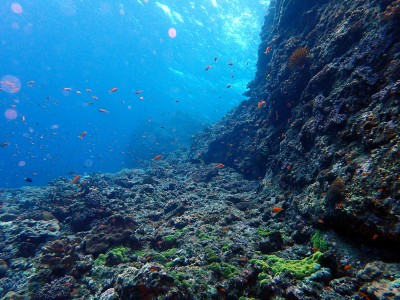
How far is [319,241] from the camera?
6.01 metres

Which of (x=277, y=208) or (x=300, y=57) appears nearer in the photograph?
(x=277, y=208)

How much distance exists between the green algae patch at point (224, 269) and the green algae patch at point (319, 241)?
215 cm

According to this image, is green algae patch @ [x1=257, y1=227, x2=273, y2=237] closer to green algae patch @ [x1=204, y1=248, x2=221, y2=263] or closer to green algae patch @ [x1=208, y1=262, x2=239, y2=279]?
green algae patch @ [x1=204, y1=248, x2=221, y2=263]

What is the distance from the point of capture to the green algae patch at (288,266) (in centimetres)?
478

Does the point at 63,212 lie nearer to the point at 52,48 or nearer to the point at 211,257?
the point at 211,257

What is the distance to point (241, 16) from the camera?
3147 centimetres

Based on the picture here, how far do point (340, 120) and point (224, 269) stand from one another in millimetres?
5749

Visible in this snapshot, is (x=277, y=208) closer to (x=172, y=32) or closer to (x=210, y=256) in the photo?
(x=210, y=256)

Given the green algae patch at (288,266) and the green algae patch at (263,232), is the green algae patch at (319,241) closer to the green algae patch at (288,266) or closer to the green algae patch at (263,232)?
the green algae patch at (288,266)

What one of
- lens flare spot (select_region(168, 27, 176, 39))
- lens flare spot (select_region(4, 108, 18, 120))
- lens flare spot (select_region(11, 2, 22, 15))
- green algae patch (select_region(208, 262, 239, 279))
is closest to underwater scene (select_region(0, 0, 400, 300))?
green algae patch (select_region(208, 262, 239, 279))

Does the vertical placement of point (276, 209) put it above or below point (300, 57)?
below

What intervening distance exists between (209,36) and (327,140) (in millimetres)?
35880

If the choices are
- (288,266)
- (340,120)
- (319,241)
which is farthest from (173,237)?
(340,120)

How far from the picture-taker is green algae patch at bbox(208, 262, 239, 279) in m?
5.40
